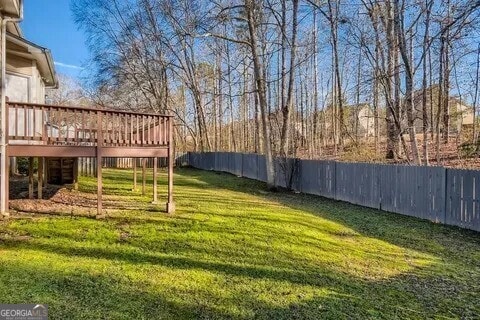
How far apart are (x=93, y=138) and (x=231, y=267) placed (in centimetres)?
385

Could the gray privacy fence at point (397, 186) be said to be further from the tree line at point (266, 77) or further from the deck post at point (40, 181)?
the deck post at point (40, 181)

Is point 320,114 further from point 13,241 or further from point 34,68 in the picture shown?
point 13,241

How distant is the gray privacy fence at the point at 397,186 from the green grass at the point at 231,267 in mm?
631

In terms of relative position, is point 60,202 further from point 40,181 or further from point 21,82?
point 21,82

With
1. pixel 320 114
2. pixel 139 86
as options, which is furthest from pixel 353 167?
pixel 139 86

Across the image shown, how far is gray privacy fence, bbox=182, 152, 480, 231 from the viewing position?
7414mm

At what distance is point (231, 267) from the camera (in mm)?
4516

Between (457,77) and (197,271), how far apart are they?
15545 mm

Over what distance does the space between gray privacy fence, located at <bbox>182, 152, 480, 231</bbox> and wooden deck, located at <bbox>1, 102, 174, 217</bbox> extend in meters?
5.53

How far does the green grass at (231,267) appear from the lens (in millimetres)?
3486

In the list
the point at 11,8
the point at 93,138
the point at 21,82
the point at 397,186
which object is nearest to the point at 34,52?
the point at 21,82

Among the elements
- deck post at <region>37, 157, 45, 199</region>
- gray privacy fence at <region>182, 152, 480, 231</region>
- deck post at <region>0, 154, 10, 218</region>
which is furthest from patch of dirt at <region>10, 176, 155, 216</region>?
gray privacy fence at <region>182, 152, 480, 231</region>

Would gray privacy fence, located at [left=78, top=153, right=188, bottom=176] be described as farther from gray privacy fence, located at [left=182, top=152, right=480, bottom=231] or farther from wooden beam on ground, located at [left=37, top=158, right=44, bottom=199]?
wooden beam on ground, located at [left=37, top=158, right=44, bottom=199]

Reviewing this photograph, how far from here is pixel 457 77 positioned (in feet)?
51.2
